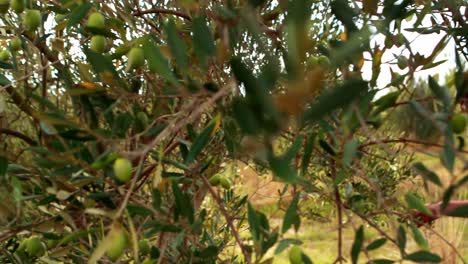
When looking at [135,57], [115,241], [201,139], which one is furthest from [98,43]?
[115,241]

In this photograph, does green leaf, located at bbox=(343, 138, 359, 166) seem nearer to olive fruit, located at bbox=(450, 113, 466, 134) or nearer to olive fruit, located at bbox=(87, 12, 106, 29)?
olive fruit, located at bbox=(450, 113, 466, 134)

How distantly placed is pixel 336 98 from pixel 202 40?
0.19m

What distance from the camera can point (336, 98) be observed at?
0.45 meters

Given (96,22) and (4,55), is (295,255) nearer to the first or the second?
(96,22)

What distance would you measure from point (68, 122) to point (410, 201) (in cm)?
44

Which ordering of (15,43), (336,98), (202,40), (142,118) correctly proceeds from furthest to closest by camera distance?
(15,43), (142,118), (202,40), (336,98)

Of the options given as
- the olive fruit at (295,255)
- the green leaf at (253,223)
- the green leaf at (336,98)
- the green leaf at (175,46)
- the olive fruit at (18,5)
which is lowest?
the olive fruit at (295,255)

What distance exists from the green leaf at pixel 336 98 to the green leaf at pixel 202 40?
0.16 meters

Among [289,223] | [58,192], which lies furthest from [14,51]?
[289,223]

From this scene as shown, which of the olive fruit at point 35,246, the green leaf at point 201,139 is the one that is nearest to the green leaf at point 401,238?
the green leaf at point 201,139

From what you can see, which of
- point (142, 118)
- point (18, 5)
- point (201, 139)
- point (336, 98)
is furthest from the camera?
point (18, 5)

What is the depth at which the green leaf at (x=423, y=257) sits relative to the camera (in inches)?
28.5

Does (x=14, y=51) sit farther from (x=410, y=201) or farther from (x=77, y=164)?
(x=410, y=201)

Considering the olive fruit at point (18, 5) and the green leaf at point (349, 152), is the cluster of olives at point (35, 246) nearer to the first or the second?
the olive fruit at point (18, 5)
